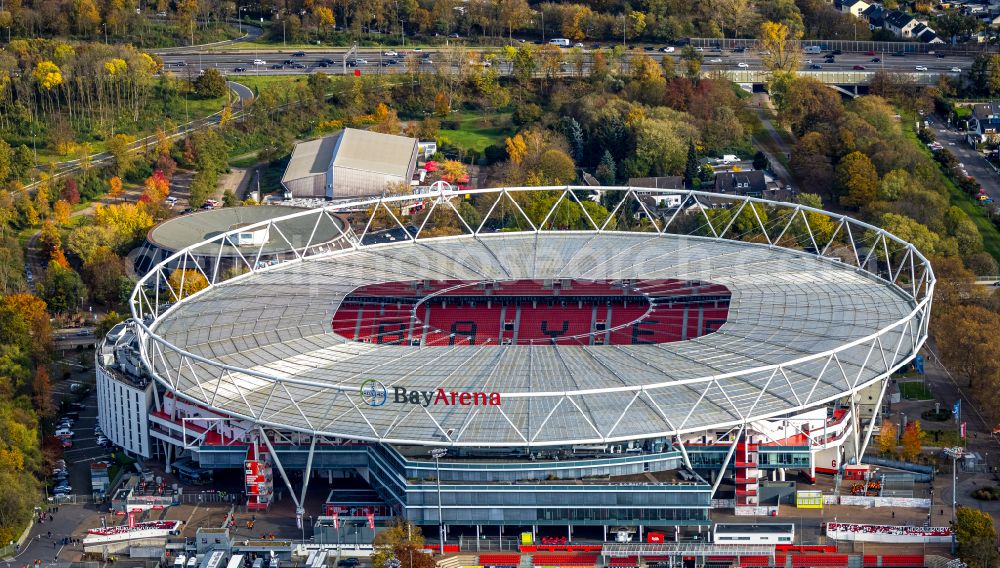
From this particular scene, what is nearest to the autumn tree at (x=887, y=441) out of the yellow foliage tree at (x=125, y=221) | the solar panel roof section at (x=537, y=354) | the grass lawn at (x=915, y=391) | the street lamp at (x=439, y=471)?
the solar panel roof section at (x=537, y=354)

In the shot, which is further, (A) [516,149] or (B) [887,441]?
(A) [516,149]

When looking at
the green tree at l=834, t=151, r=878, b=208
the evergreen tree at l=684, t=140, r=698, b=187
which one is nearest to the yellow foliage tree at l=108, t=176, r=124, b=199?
the evergreen tree at l=684, t=140, r=698, b=187

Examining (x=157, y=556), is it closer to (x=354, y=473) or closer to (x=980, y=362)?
(x=354, y=473)

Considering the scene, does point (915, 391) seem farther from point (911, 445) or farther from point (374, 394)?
point (374, 394)

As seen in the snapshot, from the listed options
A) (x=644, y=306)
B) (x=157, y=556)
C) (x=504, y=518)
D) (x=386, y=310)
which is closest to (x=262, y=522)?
(x=157, y=556)

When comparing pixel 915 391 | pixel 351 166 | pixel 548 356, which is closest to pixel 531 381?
pixel 548 356

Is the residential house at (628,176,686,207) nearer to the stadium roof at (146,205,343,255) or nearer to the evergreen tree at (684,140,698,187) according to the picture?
the evergreen tree at (684,140,698,187)

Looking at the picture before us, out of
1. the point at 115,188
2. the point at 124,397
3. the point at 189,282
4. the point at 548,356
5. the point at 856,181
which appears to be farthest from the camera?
the point at 115,188
